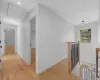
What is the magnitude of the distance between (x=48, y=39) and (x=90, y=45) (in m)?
2.91

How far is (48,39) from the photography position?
3725mm

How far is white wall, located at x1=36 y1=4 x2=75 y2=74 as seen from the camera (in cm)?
335

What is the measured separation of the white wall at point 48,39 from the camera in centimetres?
335

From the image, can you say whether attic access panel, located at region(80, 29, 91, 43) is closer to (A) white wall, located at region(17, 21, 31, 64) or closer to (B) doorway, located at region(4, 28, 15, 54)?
(A) white wall, located at region(17, 21, 31, 64)

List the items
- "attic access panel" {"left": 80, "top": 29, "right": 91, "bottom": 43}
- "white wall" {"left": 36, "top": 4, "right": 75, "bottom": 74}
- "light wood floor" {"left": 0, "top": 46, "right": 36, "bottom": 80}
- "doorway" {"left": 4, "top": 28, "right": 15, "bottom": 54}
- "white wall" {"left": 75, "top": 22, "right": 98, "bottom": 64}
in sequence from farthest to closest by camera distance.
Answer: "doorway" {"left": 4, "top": 28, "right": 15, "bottom": 54}, "attic access panel" {"left": 80, "top": 29, "right": 91, "bottom": 43}, "white wall" {"left": 75, "top": 22, "right": 98, "bottom": 64}, "white wall" {"left": 36, "top": 4, "right": 75, "bottom": 74}, "light wood floor" {"left": 0, "top": 46, "right": 36, "bottom": 80}

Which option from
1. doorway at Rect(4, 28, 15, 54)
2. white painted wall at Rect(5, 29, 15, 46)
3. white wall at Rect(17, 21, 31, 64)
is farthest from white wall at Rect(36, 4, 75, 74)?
white painted wall at Rect(5, 29, 15, 46)

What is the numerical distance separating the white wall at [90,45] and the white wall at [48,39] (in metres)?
1.51

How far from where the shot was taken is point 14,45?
9500mm

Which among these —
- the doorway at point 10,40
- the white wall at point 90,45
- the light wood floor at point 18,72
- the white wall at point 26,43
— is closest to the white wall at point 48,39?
the light wood floor at point 18,72

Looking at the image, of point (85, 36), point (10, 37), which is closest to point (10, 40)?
point (10, 37)

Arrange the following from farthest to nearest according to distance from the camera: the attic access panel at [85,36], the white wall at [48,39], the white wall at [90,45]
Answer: the attic access panel at [85,36] → the white wall at [90,45] → the white wall at [48,39]

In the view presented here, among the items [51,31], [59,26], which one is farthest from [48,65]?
[59,26]

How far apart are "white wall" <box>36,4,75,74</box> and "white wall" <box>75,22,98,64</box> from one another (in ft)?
4.95

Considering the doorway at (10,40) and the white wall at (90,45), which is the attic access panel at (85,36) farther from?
the doorway at (10,40)
